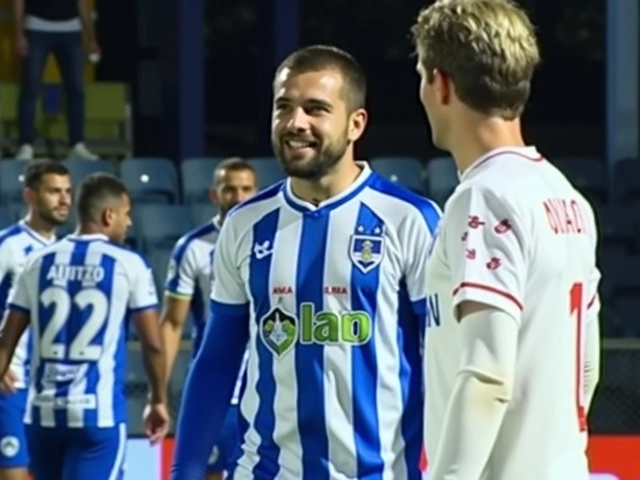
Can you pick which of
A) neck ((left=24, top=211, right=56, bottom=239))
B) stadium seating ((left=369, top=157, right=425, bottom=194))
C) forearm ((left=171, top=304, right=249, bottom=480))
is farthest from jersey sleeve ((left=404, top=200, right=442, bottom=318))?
stadium seating ((left=369, top=157, right=425, bottom=194))

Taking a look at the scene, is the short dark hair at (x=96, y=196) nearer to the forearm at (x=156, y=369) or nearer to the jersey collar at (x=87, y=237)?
the jersey collar at (x=87, y=237)

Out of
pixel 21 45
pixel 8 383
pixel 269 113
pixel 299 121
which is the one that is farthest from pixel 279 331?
pixel 269 113

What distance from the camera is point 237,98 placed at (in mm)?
17500

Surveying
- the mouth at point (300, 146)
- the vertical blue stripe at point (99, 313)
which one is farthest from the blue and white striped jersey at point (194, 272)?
the mouth at point (300, 146)

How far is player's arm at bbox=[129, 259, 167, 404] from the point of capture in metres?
8.07

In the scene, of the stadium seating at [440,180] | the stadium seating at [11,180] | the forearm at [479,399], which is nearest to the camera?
the forearm at [479,399]

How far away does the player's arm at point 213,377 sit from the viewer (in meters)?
4.54

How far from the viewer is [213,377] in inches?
180

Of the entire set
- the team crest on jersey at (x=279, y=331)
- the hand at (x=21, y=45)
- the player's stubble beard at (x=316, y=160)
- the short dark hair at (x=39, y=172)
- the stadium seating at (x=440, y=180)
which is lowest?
the team crest on jersey at (x=279, y=331)

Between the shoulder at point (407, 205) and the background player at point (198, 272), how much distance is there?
417 centimetres

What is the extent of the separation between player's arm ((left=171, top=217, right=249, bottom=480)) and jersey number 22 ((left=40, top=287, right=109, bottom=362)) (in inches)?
133

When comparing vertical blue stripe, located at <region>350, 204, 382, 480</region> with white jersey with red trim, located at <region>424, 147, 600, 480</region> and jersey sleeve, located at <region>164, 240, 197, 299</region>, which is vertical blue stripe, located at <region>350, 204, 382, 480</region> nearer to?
white jersey with red trim, located at <region>424, 147, 600, 480</region>

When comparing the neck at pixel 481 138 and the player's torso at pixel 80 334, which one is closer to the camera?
the neck at pixel 481 138

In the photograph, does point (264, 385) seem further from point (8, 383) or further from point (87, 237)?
point (8, 383)
